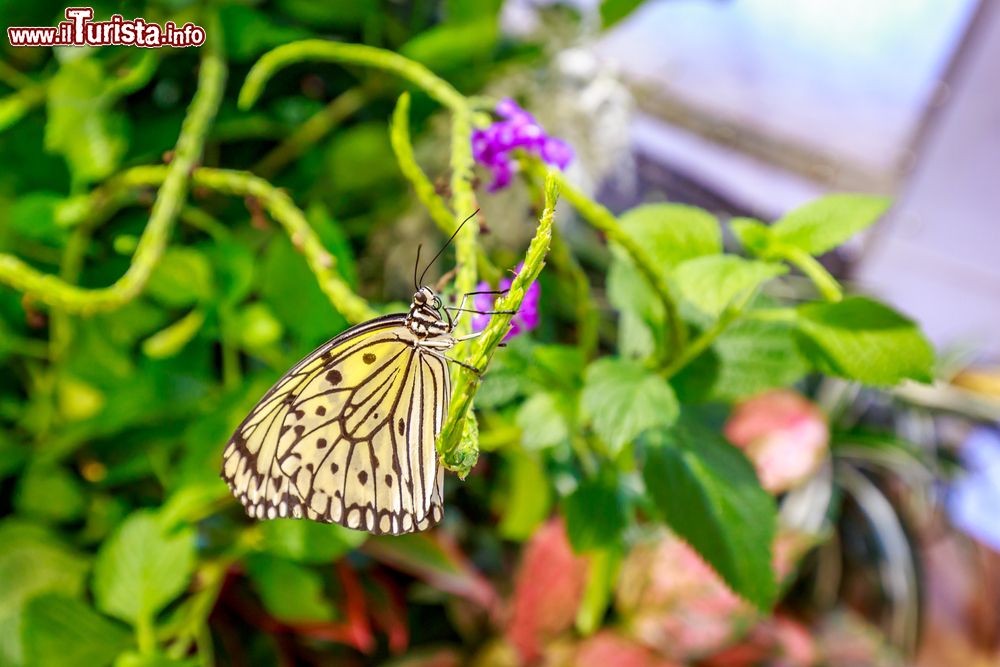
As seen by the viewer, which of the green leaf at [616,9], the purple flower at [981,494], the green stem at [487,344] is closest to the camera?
the green stem at [487,344]

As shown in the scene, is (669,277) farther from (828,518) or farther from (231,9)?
(828,518)

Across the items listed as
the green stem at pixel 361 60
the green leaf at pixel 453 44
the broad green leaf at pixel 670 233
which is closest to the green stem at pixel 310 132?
the green leaf at pixel 453 44

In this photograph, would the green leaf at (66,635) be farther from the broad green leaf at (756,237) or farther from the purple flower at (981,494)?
the purple flower at (981,494)

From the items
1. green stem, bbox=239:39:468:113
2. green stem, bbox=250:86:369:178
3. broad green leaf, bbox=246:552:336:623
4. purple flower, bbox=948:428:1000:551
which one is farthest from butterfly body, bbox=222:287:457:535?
purple flower, bbox=948:428:1000:551

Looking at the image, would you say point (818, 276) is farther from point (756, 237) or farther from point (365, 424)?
point (365, 424)

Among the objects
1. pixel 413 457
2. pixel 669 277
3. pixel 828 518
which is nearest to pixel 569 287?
pixel 669 277

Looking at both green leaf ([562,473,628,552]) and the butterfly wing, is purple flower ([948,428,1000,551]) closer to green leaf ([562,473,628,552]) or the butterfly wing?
green leaf ([562,473,628,552])
